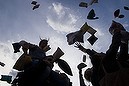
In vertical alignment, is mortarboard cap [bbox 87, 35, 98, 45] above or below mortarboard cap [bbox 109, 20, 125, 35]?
below

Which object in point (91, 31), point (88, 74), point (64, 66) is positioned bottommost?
point (88, 74)

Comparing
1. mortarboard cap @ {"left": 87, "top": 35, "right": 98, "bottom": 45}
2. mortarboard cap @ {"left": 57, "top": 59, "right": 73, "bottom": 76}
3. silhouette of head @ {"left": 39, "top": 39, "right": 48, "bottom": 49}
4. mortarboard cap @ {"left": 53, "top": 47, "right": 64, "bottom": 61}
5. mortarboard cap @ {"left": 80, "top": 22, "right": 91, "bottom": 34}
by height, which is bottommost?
mortarboard cap @ {"left": 57, "top": 59, "right": 73, "bottom": 76}

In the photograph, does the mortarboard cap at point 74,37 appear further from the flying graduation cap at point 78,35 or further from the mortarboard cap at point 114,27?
the mortarboard cap at point 114,27

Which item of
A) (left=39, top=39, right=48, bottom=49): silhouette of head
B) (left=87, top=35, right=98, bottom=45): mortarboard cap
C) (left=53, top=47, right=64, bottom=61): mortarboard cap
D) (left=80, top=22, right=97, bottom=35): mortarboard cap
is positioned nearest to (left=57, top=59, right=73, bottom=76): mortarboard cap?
Answer: (left=53, top=47, right=64, bottom=61): mortarboard cap

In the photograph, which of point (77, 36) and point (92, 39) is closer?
point (77, 36)

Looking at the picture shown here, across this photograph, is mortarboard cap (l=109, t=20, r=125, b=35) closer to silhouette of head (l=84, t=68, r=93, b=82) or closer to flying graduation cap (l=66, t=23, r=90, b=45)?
silhouette of head (l=84, t=68, r=93, b=82)

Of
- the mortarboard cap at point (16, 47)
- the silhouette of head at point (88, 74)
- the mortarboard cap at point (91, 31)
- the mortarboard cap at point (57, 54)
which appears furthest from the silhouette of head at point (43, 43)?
the mortarboard cap at point (91, 31)

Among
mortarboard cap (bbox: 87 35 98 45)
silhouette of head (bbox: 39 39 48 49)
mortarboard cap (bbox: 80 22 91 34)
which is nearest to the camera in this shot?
silhouette of head (bbox: 39 39 48 49)

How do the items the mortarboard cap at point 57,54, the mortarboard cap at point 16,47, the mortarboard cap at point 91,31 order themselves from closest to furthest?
the mortarboard cap at point 57,54
the mortarboard cap at point 16,47
the mortarboard cap at point 91,31

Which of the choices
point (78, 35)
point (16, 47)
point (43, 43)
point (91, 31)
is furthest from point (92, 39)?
point (16, 47)

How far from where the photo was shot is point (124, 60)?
5496 mm

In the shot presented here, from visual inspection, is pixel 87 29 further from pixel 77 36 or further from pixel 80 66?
pixel 80 66

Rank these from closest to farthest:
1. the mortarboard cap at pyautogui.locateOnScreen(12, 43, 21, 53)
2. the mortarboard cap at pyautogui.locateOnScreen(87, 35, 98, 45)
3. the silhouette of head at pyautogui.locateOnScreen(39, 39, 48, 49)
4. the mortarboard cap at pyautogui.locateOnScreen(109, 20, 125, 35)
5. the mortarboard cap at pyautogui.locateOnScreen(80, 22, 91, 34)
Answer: the mortarboard cap at pyautogui.locateOnScreen(109, 20, 125, 35)
the silhouette of head at pyautogui.locateOnScreen(39, 39, 48, 49)
the mortarboard cap at pyautogui.locateOnScreen(12, 43, 21, 53)
the mortarboard cap at pyautogui.locateOnScreen(80, 22, 91, 34)
the mortarboard cap at pyautogui.locateOnScreen(87, 35, 98, 45)

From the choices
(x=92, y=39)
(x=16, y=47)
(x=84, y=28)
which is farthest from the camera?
(x=92, y=39)
